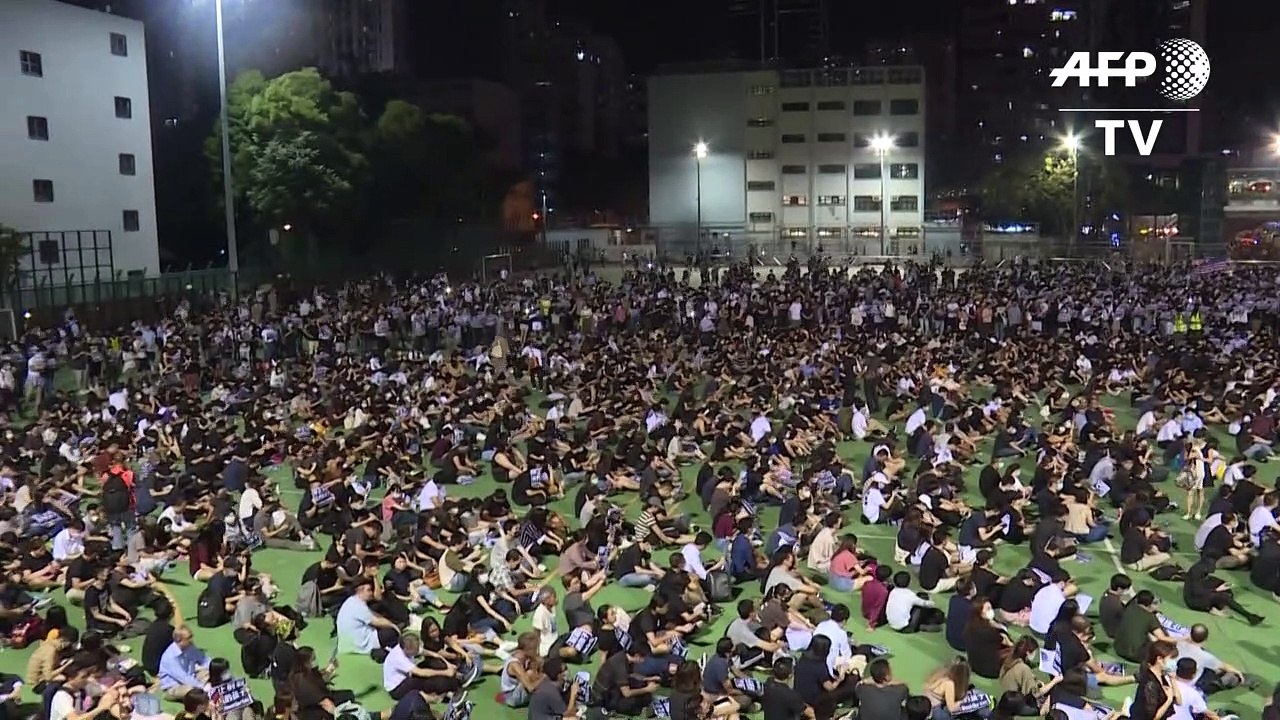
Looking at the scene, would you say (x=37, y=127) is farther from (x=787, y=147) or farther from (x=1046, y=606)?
(x=787, y=147)

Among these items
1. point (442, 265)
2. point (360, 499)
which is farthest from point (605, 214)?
point (360, 499)

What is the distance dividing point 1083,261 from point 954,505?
33.2m

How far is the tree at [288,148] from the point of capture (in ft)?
142

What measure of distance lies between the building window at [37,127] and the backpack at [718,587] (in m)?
33.4

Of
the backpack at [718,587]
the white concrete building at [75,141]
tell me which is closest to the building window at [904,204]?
the white concrete building at [75,141]

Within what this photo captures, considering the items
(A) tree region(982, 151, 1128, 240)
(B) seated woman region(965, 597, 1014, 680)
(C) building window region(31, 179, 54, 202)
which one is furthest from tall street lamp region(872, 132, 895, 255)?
(B) seated woman region(965, 597, 1014, 680)

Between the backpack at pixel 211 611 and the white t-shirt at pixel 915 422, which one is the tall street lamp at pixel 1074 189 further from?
the backpack at pixel 211 611

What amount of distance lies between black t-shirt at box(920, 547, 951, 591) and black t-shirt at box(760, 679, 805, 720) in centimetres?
338

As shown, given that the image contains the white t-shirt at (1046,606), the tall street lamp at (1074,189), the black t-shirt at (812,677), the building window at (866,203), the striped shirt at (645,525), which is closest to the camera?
the black t-shirt at (812,677)

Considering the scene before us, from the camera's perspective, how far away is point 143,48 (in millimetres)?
41906

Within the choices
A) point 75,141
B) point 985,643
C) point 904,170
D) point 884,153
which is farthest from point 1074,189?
point 985,643

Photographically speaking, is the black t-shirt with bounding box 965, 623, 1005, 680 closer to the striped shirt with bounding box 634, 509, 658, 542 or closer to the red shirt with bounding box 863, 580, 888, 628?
the red shirt with bounding box 863, 580, 888, 628

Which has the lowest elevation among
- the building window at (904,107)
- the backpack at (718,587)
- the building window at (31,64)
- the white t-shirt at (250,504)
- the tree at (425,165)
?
the backpack at (718,587)

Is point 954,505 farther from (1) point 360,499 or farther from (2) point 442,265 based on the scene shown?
(2) point 442,265
